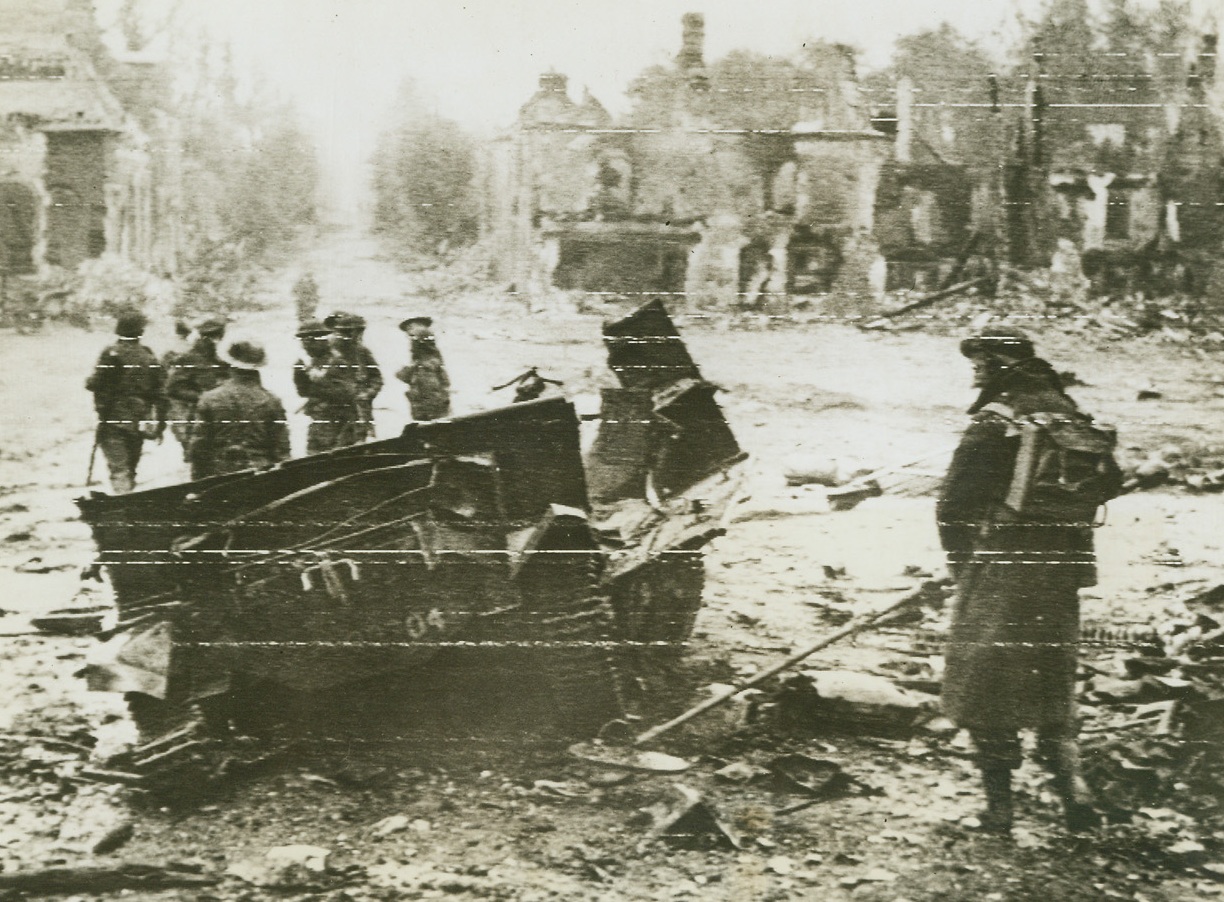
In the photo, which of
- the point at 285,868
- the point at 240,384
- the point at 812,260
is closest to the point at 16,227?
the point at 240,384

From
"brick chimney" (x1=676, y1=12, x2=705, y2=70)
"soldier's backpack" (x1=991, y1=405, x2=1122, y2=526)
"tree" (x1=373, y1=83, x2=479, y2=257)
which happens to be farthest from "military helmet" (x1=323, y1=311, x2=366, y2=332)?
"soldier's backpack" (x1=991, y1=405, x2=1122, y2=526)

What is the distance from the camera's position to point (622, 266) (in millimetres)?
3264

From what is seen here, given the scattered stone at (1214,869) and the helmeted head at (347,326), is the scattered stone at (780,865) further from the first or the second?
the helmeted head at (347,326)

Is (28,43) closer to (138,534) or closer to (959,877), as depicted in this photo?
(138,534)

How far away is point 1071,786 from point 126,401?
3282 millimetres

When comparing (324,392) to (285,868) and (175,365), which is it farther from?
(285,868)

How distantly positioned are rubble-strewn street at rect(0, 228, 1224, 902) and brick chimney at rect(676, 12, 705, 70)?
2.80ft

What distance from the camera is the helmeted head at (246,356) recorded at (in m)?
3.23

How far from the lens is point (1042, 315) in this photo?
3.26m

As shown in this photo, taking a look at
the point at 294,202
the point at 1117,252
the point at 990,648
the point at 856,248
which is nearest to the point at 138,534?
the point at 294,202

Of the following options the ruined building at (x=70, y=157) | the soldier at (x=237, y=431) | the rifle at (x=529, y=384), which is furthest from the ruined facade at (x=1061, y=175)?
the ruined building at (x=70, y=157)

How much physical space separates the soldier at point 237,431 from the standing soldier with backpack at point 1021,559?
7.08 ft

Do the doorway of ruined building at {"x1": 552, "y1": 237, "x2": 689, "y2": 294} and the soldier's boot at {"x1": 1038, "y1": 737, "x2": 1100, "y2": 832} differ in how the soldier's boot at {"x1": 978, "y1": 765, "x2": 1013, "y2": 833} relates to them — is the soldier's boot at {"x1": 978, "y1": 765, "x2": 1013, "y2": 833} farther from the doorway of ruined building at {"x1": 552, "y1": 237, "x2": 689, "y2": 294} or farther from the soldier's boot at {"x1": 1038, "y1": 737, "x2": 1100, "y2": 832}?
the doorway of ruined building at {"x1": 552, "y1": 237, "x2": 689, "y2": 294}

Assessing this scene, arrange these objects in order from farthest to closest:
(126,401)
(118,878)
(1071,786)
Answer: (126,401)
(1071,786)
(118,878)
